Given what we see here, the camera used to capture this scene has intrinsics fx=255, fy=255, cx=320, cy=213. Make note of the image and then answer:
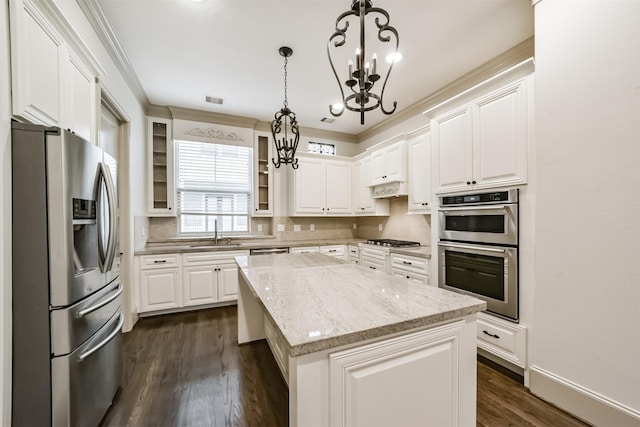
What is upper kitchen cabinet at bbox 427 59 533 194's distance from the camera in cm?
198

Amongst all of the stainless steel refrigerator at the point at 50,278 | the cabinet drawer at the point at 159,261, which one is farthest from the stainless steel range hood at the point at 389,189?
the stainless steel refrigerator at the point at 50,278

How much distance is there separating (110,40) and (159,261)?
7.83 feet

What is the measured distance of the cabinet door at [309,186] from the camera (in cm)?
429

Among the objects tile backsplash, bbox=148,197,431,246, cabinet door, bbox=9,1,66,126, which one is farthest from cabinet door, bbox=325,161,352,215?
cabinet door, bbox=9,1,66,126

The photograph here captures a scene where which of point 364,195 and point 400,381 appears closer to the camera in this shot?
point 400,381

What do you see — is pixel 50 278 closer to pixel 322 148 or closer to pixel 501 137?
pixel 501 137

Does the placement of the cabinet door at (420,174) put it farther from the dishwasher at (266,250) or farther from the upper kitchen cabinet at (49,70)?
the upper kitchen cabinet at (49,70)

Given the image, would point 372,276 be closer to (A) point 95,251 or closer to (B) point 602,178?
(B) point 602,178

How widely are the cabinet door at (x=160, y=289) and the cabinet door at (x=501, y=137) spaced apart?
3681 millimetres

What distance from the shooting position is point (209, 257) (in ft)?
11.6

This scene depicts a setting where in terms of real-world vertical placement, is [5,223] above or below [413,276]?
above

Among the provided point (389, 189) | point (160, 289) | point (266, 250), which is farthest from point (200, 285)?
point (389, 189)

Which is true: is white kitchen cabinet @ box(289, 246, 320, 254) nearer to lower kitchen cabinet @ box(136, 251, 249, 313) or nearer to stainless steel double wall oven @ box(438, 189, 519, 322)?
lower kitchen cabinet @ box(136, 251, 249, 313)

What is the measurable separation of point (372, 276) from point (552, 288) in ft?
4.13
